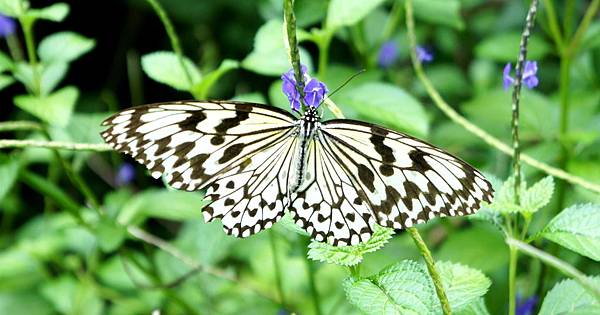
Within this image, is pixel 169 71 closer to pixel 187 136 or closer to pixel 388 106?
pixel 187 136

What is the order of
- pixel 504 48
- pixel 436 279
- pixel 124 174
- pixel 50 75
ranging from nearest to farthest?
pixel 436 279
pixel 50 75
pixel 504 48
pixel 124 174

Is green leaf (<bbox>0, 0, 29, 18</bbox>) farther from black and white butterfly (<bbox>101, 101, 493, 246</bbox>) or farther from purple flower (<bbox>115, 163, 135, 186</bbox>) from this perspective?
purple flower (<bbox>115, 163, 135, 186</bbox>)

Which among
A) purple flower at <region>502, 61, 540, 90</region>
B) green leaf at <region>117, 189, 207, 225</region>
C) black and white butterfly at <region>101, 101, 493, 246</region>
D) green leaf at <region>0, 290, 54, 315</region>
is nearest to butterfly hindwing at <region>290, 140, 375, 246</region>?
black and white butterfly at <region>101, 101, 493, 246</region>

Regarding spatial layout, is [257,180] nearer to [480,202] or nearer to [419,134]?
[480,202]

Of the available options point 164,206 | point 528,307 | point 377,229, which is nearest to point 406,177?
point 377,229

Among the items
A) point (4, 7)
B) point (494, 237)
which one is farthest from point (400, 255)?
point (4, 7)
